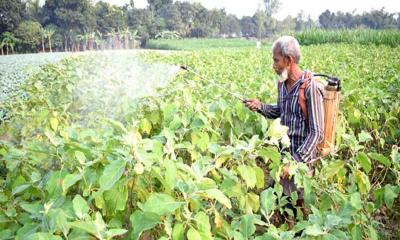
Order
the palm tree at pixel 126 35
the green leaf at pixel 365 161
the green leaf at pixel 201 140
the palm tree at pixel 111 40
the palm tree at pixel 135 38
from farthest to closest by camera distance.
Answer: the palm tree at pixel 111 40, the palm tree at pixel 126 35, the palm tree at pixel 135 38, the green leaf at pixel 201 140, the green leaf at pixel 365 161

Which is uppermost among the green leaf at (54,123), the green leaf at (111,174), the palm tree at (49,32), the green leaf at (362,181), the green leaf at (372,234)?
the palm tree at (49,32)

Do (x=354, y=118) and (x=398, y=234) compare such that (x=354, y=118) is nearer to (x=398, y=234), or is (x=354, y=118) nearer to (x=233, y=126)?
(x=398, y=234)

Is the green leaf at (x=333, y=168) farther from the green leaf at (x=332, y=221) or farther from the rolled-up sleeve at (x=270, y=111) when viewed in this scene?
the rolled-up sleeve at (x=270, y=111)

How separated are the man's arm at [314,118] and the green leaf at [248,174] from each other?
0.71 meters

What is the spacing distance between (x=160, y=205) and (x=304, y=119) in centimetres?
134

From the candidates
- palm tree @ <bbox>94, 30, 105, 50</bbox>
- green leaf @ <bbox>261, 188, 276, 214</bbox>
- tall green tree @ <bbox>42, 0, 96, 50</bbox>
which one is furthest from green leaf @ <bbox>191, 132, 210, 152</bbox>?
palm tree @ <bbox>94, 30, 105, 50</bbox>

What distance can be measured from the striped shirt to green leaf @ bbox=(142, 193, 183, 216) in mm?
1225

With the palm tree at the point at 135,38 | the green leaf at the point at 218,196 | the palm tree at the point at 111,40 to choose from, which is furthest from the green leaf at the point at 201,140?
the palm tree at the point at 111,40

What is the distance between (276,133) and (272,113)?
1048 millimetres

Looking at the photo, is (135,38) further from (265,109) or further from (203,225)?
(203,225)

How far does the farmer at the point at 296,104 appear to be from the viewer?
2195mm

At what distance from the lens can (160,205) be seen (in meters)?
1.16

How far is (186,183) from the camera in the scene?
125 cm

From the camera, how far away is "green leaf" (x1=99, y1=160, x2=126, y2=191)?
120 cm
